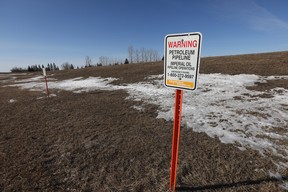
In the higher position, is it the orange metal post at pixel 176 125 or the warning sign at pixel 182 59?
the warning sign at pixel 182 59

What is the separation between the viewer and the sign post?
2.14 metres

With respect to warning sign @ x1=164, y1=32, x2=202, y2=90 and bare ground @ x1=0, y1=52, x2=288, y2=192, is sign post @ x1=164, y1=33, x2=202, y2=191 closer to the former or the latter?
warning sign @ x1=164, y1=32, x2=202, y2=90

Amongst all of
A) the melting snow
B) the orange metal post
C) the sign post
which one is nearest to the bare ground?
the melting snow

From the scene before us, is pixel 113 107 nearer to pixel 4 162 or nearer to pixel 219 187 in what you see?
pixel 4 162

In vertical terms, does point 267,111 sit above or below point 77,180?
above

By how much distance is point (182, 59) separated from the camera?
7.54 feet

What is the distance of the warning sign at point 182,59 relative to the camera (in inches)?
84.0

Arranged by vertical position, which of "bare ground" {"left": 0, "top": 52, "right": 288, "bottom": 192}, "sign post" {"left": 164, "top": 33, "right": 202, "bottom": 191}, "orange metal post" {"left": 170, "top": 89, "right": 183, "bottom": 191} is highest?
"sign post" {"left": 164, "top": 33, "right": 202, "bottom": 191}

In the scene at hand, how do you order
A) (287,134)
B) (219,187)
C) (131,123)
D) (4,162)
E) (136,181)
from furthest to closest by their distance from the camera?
(131,123) < (287,134) < (4,162) < (136,181) < (219,187)

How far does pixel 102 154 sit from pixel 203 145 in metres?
2.65

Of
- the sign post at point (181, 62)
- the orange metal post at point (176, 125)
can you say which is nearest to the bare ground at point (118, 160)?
the orange metal post at point (176, 125)

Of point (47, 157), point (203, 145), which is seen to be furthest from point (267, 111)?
point (47, 157)

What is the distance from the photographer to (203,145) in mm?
4312

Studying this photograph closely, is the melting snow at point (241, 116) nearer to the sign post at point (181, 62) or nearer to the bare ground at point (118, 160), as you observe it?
the bare ground at point (118, 160)
